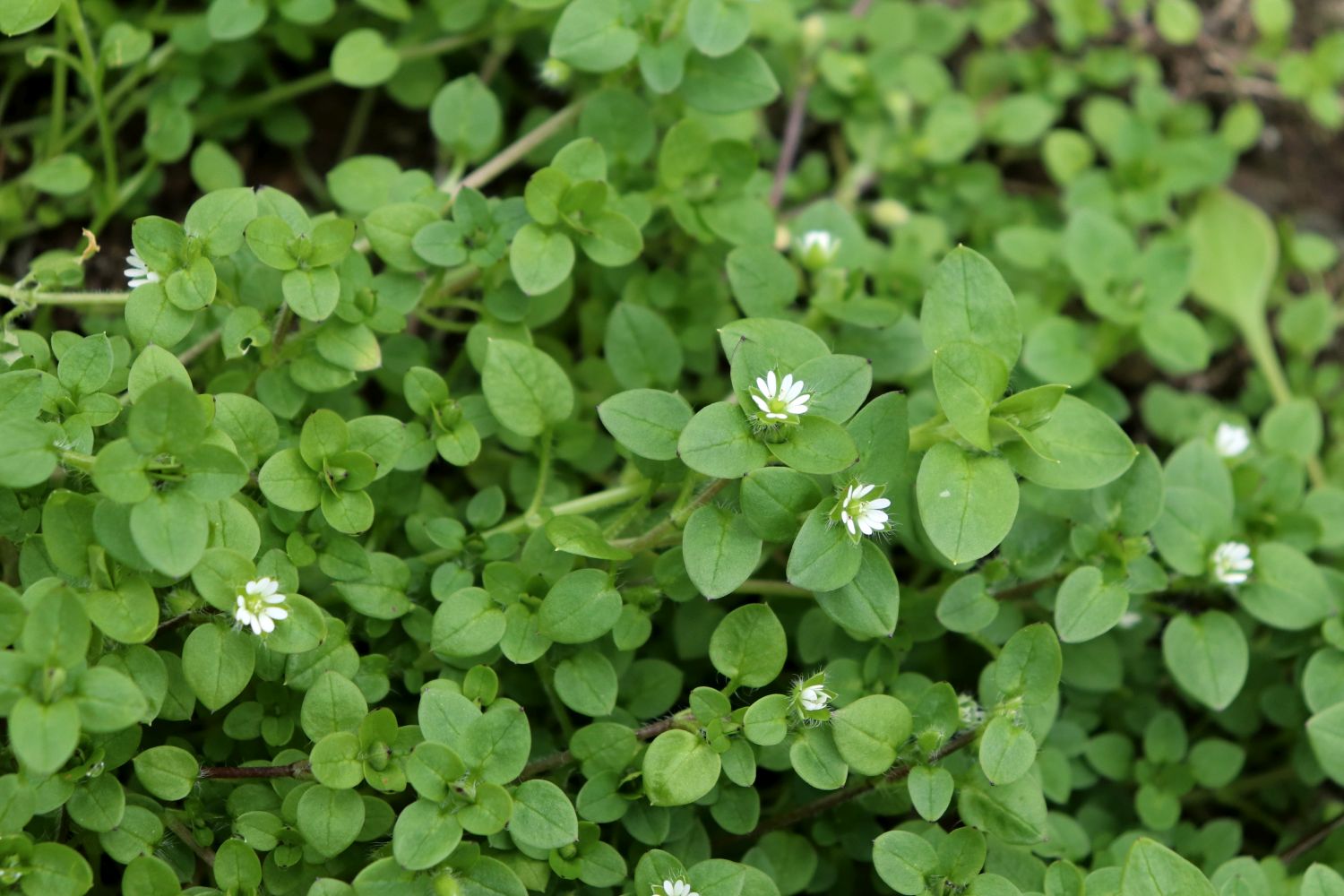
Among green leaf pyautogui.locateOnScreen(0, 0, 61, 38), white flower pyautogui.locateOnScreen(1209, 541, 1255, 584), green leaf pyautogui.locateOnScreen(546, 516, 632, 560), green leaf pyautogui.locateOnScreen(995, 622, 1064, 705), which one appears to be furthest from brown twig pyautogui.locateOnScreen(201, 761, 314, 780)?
white flower pyautogui.locateOnScreen(1209, 541, 1255, 584)

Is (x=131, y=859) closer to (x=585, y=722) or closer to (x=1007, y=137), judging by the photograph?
(x=585, y=722)

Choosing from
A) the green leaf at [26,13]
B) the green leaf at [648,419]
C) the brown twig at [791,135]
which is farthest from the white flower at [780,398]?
the green leaf at [26,13]

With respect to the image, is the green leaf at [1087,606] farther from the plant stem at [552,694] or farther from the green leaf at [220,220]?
the green leaf at [220,220]

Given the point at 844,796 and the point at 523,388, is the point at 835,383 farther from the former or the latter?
the point at 844,796

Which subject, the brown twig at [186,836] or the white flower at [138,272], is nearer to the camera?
the brown twig at [186,836]

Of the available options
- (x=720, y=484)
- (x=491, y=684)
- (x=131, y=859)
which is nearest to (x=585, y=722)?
(x=491, y=684)

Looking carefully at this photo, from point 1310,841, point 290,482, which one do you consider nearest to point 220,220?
point 290,482
